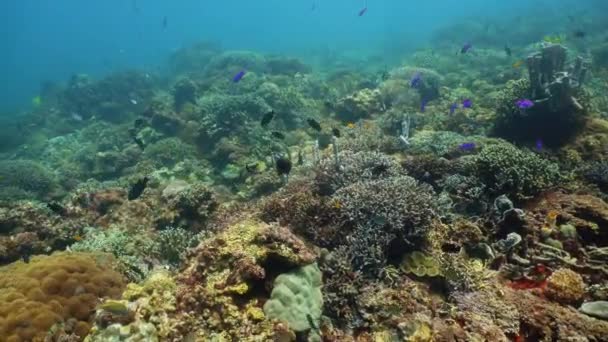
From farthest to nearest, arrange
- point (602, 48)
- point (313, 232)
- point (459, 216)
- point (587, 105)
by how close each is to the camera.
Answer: point (602, 48), point (587, 105), point (459, 216), point (313, 232)

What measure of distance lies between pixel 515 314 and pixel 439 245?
156cm

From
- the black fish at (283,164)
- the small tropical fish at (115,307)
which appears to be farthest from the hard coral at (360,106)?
the small tropical fish at (115,307)

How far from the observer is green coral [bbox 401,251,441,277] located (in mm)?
5121

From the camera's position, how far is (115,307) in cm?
→ 369

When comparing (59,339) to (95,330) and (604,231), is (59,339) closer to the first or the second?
(95,330)

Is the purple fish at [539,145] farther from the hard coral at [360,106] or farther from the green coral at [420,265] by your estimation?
the hard coral at [360,106]

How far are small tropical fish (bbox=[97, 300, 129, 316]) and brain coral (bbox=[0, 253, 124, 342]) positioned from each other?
52.6 inches

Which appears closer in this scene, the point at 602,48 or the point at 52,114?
the point at 602,48

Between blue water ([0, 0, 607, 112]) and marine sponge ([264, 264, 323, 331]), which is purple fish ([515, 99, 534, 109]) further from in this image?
blue water ([0, 0, 607, 112])

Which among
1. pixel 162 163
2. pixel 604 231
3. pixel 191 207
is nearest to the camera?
pixel 604 231

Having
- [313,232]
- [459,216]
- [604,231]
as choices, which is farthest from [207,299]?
[604,231]

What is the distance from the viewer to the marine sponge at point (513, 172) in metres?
6.88

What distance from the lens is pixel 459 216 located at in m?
6.58

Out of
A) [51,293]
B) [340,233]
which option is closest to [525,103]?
[340,233]
